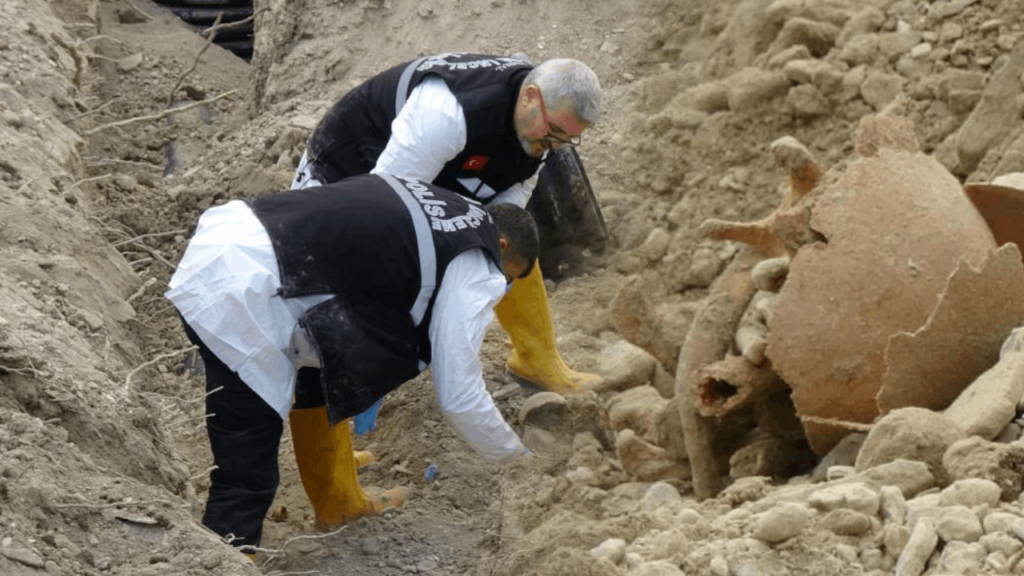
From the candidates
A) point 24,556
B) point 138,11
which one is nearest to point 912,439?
point 24,556

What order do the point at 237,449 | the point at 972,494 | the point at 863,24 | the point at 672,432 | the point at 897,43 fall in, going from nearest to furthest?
1. the point at 972,494
2. the point at 237,449
3. the point at 672,432
4. the point at 897,43
5. the point at 863,24

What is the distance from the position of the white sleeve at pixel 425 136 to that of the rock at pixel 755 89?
7.53 feet

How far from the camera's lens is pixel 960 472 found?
3.34 meters

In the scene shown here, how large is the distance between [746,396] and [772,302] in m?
0.29

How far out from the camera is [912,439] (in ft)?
11.4

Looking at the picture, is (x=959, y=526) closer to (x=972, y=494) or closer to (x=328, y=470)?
(x=972, y=494)

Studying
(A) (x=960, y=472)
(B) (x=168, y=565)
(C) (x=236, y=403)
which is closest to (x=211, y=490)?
(C) (x=236, y=403)

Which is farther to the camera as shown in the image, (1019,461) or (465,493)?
(465,493)

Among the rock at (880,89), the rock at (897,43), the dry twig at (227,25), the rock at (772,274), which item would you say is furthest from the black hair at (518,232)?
the dry twig at (227,25)

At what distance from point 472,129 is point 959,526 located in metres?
2.16

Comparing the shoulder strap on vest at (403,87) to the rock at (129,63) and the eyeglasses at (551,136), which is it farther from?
the rock at (129,63)

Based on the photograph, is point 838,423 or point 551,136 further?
point 551,136

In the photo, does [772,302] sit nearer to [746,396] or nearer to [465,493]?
[746,396]

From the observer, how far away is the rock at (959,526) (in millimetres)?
3062
